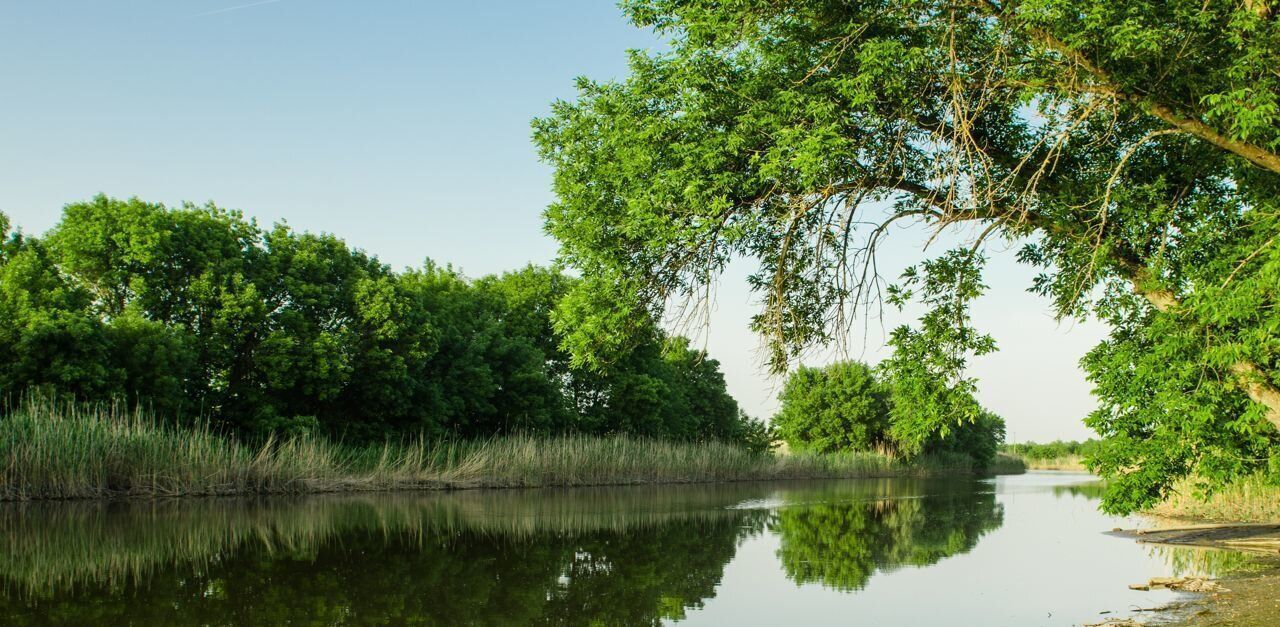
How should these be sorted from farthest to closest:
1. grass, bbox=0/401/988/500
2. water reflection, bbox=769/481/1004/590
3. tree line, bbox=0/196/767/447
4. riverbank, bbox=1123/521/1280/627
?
tree line, bbox=0/196/767/447
grass, bbox=0/401/988/500
water reflection, bbox=769/481/1004/590
riverbank, bbox=1123/521/1280/627

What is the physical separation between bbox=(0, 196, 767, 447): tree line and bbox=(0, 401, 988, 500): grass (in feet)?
3.92

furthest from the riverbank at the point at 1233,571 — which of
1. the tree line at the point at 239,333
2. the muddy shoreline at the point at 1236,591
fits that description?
the tree line at the point at 239,333

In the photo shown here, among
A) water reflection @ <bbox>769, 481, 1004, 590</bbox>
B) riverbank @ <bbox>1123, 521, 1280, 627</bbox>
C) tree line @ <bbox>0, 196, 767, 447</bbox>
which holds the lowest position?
water reflection @ <bbox>769, 481, 1004, 590</bbox>

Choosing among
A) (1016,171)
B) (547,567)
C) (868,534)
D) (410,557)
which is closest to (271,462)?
(410,557)

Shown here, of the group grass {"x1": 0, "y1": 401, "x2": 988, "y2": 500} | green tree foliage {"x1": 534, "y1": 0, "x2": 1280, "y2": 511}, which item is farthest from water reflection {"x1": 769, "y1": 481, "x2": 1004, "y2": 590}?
grass {"x1": 0, "y1": 401, "x2": 988, "y2": 500}

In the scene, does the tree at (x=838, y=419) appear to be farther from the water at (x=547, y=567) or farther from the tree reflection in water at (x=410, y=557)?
the water at (x=547, y=567)

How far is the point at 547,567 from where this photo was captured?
35.8ft

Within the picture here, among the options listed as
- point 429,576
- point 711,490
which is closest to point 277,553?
point 429,576

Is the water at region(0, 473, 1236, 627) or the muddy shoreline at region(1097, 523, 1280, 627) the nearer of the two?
the muddy shoreline at region(1097, 523, 1280, 627)

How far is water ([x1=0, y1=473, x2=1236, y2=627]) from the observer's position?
809cm

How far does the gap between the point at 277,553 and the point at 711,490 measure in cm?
2136

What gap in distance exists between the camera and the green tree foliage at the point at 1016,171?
8.77 meters

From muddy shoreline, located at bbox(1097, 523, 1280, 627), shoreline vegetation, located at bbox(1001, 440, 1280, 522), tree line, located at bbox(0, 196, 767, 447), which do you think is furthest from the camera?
tree line, located at bbox(0, 196, 767, 447)

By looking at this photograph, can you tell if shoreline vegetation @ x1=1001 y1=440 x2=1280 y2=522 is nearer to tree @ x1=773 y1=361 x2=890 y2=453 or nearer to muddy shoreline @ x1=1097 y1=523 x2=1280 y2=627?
muddy shoreline @ x1=1097 y1=523 x2=1280 y2=627
